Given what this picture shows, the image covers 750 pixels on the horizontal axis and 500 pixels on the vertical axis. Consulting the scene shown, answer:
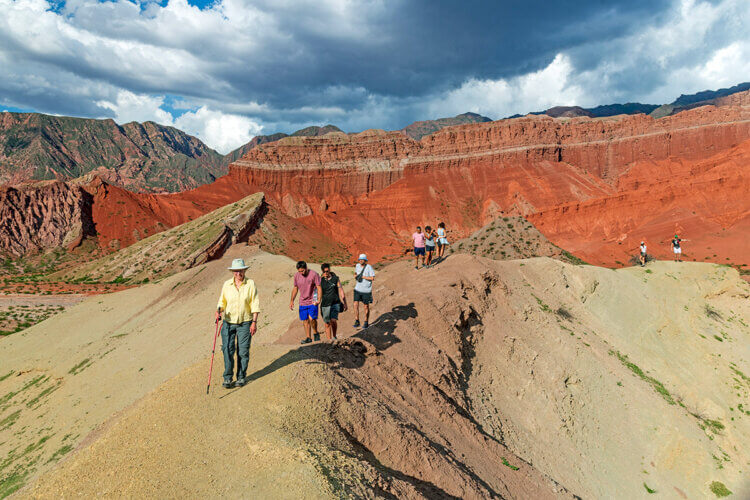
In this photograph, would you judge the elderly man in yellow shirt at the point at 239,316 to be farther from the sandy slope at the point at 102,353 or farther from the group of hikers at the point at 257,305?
the sandy slope at the point at 102,353

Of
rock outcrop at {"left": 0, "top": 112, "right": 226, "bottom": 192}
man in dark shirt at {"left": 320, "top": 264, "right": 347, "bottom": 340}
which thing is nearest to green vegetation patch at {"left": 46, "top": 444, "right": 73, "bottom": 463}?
man in dark shirt at {"left": 320, "top": 264, "right": 347, "bottom": 340}

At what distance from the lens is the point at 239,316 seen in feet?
21.0

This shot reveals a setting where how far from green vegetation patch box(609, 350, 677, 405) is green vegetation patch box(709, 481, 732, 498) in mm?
2719

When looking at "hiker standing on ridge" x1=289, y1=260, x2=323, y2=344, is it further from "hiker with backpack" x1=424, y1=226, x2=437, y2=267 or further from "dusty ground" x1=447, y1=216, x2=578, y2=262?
"dusty ground" x1=447, y1=216, x2=578, y2=262

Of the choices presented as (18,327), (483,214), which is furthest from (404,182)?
(18,327)

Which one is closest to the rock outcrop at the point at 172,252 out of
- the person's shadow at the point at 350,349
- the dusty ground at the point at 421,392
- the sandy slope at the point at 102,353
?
the sandy slope at the point at 102,353

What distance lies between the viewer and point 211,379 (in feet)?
19.9

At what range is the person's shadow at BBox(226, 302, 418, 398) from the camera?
6.54 meters

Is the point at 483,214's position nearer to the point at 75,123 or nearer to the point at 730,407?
the point at 730,407

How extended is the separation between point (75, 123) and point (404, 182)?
6801 inches

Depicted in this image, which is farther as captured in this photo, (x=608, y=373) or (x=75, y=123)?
(x=75, y=123)

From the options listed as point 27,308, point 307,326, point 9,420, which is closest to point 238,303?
point 307,326

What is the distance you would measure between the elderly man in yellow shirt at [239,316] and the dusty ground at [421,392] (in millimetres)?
529

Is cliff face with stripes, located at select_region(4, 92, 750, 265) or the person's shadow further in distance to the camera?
cliff face with stripes, located at select_region(4, 92, 750, 265)
